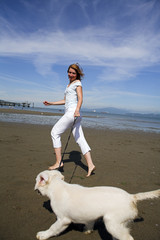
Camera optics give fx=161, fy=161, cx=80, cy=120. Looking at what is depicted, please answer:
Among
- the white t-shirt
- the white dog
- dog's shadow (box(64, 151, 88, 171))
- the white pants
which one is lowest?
dog's shadow (box(64, 151, 88, 171))

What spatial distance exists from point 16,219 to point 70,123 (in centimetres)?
232

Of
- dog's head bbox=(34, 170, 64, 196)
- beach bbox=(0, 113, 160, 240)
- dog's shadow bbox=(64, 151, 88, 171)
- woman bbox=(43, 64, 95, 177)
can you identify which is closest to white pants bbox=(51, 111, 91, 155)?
woman bbox=(43, 64, 95, 177)

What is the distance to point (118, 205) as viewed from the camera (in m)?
1.94

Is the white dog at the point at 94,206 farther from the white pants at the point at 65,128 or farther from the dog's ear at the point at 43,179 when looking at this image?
the white pants at the point at 65,128

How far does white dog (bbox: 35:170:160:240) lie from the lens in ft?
6.34

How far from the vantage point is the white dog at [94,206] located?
1932 mm

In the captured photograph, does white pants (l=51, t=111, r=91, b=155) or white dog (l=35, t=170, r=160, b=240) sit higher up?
white pants (l=51, t=111, r=91, b=155)

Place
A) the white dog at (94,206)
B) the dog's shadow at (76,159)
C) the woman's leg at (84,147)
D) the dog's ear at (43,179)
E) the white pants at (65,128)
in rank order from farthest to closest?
the dog's shadow at (76,159) < the woman's leg at (84,147) < the white pants at (65,128) < the dog's ear at (43,179) < the white dog at (94,206)

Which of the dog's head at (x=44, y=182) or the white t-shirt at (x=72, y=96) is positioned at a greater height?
the white t-shirt at (x=72, y=96)

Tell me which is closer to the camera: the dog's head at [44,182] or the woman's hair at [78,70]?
the dog's head at [44,182]

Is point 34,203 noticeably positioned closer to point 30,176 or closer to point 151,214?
point 30,176

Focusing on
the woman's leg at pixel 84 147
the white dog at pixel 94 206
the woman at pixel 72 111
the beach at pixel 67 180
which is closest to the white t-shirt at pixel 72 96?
the woman at pixel 72 111

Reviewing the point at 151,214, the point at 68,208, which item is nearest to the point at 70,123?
the point at 68,208

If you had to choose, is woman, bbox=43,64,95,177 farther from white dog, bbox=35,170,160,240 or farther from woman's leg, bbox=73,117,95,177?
white dog, bbox=35,170,160,240
